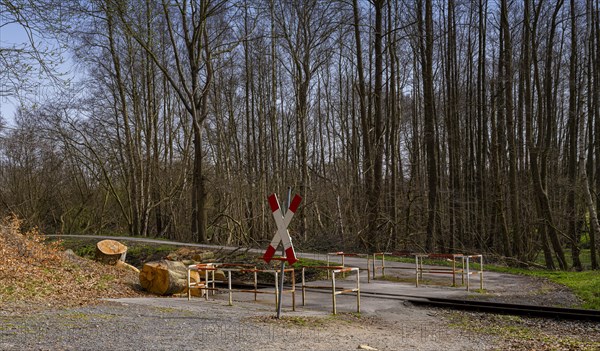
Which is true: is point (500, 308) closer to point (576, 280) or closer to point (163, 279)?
point (576, 280)

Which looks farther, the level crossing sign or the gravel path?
the level crossing sign

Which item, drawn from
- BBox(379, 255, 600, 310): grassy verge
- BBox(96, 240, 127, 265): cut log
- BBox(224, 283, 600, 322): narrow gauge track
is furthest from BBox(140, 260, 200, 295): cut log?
BBox(379, 255, 600, 310): grassy verge

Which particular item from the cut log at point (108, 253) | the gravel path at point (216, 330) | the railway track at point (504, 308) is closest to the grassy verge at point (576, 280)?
the railway track at point (504, 308)

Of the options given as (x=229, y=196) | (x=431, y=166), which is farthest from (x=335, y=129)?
(x=431, y=166)

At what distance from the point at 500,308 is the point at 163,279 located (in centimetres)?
846

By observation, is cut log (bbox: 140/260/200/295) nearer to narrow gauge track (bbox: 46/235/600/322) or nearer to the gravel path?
the gravel path

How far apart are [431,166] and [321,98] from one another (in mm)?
23489

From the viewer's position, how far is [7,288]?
422 inches

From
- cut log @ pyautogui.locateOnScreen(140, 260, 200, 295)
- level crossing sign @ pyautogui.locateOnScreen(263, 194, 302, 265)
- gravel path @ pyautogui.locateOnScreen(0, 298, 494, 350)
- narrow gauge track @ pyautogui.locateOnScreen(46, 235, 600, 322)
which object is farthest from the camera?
cut log @ pyautogui.locateOnScreen(140, 260, 200, 295)

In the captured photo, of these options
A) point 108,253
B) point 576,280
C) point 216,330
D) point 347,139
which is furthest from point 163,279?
point 347,139

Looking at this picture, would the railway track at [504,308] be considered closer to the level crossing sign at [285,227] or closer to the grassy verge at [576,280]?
the grassy verge at [576,280]

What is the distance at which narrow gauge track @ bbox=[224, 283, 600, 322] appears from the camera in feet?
33.4

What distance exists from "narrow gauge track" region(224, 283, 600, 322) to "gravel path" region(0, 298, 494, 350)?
1029mm

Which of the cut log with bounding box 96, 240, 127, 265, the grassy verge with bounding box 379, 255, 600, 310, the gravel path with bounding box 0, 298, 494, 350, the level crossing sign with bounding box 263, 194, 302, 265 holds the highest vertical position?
the level crossing sign with bounding box 263, 194, 302, 265
